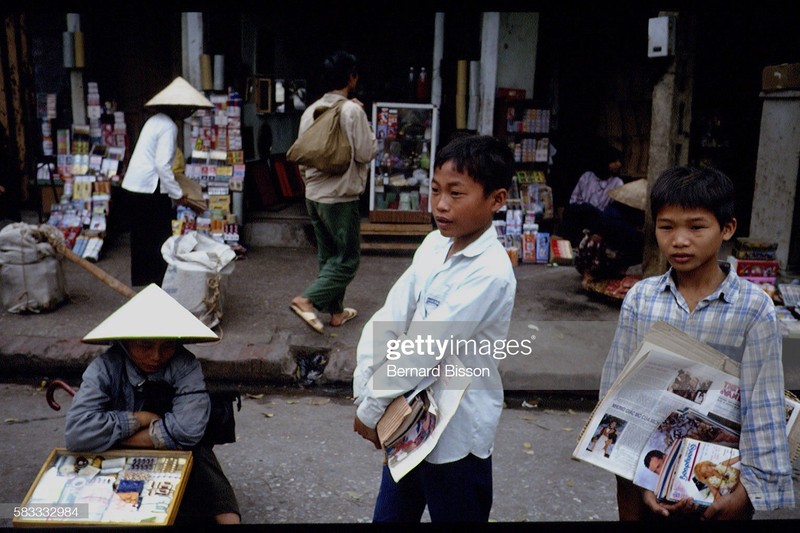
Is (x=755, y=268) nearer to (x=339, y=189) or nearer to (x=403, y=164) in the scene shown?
(x=339, y=189)

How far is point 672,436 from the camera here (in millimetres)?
2041

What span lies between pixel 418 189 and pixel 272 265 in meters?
2.05

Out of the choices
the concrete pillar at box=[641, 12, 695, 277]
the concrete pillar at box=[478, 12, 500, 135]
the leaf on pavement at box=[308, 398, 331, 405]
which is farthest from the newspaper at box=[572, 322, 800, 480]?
the concrete pillar at box=[478, 12, 500, 135]

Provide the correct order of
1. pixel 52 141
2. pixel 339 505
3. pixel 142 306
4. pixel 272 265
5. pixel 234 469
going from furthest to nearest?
1. pixel 52 141
2. pixel 272 265
3. pixel 234 469
4. pixel 339 505
5. pixel 142 306

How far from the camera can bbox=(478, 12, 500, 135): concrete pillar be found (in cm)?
802

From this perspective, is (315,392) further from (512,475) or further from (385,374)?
(385,374)

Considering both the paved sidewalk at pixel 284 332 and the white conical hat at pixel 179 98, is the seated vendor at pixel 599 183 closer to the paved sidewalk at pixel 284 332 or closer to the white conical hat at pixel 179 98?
the paved sidewalk at pixel 284 332

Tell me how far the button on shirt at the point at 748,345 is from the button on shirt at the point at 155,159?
474cm

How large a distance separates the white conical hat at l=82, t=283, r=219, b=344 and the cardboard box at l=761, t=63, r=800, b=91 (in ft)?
18.1

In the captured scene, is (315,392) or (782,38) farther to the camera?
(782,38)

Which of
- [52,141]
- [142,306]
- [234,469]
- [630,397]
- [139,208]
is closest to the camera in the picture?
[630,397]

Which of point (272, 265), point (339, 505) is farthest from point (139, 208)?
point (339, 505)

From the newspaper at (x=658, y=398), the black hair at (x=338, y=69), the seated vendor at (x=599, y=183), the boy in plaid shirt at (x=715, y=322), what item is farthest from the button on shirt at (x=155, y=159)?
the newspaper at (x=658, y=398)

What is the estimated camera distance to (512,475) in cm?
383
